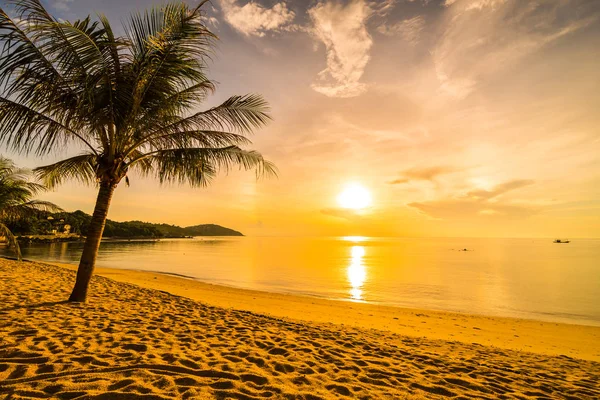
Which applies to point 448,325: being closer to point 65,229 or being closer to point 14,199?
point 14,199

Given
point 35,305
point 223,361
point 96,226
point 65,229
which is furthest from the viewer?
point 65,229

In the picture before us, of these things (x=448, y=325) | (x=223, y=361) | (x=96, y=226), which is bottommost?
(x=448, y=325)

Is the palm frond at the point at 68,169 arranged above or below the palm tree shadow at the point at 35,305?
above

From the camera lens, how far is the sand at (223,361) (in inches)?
124

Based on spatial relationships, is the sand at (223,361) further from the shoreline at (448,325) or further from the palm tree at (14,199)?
the palm tree at (14,199)

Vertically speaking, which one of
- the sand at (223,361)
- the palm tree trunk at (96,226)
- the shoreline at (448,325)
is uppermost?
the palm tree trunk at (96,226)

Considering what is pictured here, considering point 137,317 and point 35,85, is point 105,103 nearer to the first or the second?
point 35,85

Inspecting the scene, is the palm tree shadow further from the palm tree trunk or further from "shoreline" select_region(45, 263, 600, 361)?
"shoreline" select_region(45, 263, 600, 361)

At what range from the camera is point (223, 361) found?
4031 mm

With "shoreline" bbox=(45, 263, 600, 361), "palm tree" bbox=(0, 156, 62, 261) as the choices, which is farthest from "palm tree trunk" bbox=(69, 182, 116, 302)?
"palm tree" bbox=(0, 156, 62, 261)

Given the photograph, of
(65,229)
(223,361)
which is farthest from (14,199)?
(65,229)

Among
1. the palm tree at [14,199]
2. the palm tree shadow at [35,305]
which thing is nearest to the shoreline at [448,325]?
the palm tree shadow at [35,305]

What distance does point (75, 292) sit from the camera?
7.11 m

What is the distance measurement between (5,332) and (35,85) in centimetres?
476
